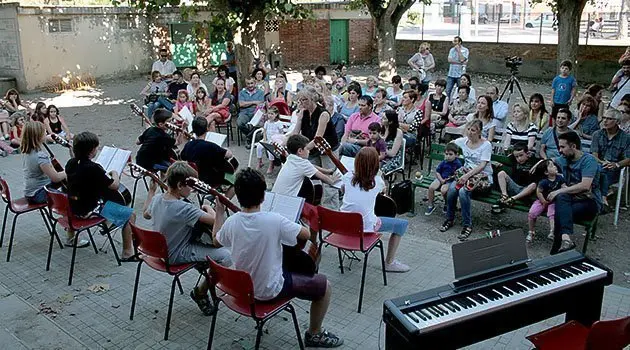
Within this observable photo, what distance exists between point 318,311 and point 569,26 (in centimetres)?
1309

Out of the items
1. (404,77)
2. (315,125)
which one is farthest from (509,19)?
(315,125)

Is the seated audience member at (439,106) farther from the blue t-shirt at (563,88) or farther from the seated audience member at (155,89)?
the seated audience member at (155,89)

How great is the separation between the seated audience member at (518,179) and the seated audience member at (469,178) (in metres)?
0.18

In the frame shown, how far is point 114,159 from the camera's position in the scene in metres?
6.59

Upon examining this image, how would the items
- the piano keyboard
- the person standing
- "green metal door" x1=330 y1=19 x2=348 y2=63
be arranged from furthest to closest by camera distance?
"green metal door" x1=330 y1=19 x2=348 y2=63 < the person standing < the piano keyboard

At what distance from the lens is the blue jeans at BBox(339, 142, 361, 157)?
856 centimetres

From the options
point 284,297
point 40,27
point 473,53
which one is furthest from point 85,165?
point 473,53

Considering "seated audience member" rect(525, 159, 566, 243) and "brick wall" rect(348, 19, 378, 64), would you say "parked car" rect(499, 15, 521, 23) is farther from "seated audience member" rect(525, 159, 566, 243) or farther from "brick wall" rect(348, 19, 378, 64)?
"seated audience member" rect(525, 159, 566, 243)

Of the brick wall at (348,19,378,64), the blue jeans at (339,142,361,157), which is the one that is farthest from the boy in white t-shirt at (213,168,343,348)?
the brick wall at (348,19,378,64)

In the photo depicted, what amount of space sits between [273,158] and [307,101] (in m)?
1.96

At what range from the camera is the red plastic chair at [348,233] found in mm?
5051

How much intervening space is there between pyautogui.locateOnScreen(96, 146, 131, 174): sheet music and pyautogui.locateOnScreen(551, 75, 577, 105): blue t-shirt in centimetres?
815

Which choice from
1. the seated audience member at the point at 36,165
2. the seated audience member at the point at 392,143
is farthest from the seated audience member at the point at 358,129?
the seated audience member at the point at 36,165

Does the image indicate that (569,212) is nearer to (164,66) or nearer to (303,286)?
(303,286)
